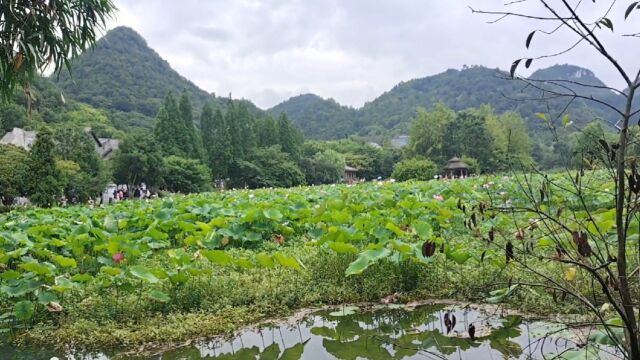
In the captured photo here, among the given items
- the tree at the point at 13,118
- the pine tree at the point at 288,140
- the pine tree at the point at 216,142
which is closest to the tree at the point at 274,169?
the pine tree at the point at 216,142

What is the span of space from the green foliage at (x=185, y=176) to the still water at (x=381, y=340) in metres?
27.3

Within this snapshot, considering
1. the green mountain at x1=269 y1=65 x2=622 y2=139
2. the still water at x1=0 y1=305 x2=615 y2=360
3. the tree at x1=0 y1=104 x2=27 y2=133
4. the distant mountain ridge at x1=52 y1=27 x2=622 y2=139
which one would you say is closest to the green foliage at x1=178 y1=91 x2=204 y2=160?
the distant mountain ridge at x1=52 y1=27 x2=622 y2=139

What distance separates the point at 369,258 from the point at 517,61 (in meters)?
2.10

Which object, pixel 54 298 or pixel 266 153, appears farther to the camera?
pixel 266 153

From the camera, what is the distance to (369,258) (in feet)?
10.5

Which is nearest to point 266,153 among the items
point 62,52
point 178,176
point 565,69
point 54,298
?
point 178,176

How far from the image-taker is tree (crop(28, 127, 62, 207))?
18.0 metres

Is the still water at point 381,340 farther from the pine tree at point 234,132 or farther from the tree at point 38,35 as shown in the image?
the pine tree at point 234,132

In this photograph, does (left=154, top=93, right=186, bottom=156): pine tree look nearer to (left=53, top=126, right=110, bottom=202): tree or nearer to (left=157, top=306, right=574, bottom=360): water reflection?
(left=53, top=126, right=110, bottom=202): tree

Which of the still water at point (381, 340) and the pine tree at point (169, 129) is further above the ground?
the pine tree at point (169, 129)

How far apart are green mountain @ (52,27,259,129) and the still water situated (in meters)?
51.9

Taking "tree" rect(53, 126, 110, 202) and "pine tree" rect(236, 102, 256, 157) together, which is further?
"pine tree" rect(236, 102, 256, 157)

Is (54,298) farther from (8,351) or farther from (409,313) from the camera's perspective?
(409,313)

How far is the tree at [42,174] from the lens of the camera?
58.9 ft
